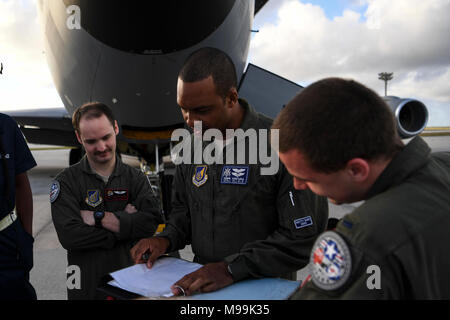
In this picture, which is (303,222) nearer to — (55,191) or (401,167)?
(401,167)

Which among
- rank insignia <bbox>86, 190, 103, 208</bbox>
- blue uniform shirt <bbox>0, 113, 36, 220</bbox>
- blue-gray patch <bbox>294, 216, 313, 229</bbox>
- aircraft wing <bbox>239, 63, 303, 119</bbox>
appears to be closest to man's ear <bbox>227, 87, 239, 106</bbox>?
blue-gray patch <bbox>294, 216, 313, 229</bbox>

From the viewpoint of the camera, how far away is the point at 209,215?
55.6 inches

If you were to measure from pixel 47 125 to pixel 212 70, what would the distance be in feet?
28.3

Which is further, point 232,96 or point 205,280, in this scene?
point 232,96

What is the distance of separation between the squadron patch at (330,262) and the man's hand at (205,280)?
1.46 feet

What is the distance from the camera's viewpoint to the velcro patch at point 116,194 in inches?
71.1

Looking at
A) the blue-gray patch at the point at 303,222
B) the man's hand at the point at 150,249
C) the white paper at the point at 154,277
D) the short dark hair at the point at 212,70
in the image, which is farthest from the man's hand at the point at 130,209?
the blue-gray patch at the point at 303,222

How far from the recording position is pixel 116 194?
1825mm

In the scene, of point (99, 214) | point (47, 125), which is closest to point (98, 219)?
point (99, 214)

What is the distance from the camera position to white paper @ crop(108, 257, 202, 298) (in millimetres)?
1020
